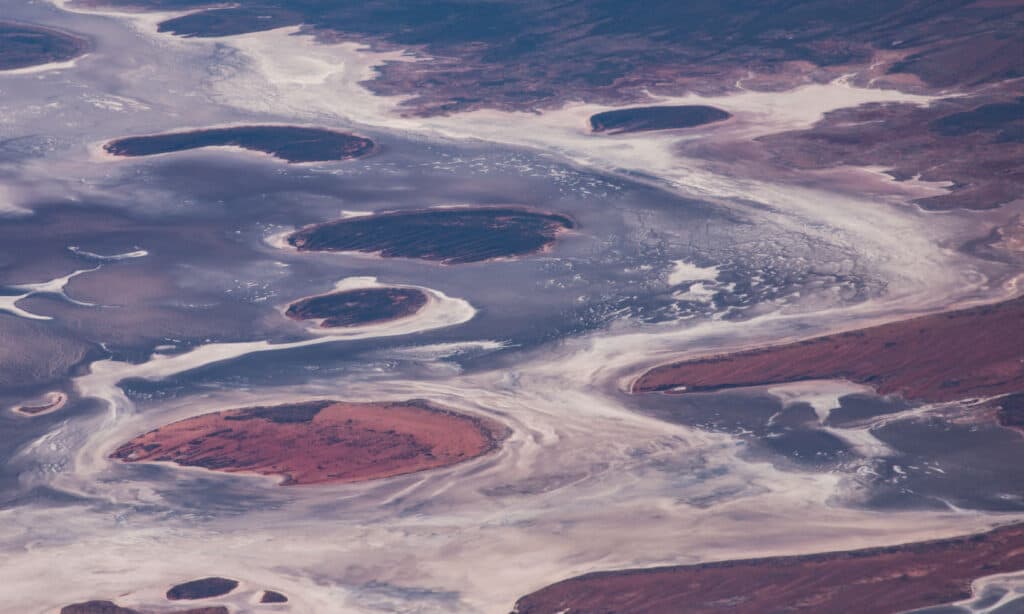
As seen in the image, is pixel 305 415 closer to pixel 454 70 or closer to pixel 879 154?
pixel 879 154

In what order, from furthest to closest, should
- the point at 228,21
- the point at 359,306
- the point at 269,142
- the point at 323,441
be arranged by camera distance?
the point at 228,21 → the point at 269,142 → the point at 359,306 → the point at 323,441

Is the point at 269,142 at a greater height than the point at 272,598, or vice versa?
the point at 269,142

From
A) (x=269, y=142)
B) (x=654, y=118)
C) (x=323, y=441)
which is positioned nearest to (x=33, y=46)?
(x=269, y=142)

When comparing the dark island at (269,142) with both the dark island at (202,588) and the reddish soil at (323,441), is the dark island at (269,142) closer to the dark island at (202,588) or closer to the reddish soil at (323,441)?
the reddish soil at (323,441)

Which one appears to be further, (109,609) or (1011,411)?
(1011,411)

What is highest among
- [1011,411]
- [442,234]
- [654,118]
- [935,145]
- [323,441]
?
[654,118]

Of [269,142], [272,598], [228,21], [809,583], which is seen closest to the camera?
[809,583]

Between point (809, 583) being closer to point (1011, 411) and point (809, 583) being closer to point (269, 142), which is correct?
point (1011, 411)
